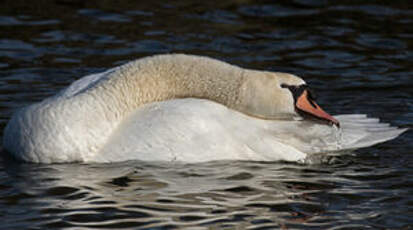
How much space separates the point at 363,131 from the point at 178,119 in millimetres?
2184

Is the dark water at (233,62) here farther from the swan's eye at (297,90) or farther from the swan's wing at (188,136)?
the swan's eye at (297,90)

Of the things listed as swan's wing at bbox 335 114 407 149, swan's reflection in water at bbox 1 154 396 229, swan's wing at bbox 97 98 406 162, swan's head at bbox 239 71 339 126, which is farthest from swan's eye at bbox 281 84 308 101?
swan's wing at bbox 335 114 407 149

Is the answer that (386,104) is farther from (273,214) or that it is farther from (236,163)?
(273,214)

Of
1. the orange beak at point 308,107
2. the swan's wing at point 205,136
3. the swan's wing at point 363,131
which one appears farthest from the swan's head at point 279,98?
the swan's wing at point 363,131

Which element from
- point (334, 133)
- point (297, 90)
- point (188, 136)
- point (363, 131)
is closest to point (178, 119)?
point (188, 136)

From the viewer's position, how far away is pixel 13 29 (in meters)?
14.2

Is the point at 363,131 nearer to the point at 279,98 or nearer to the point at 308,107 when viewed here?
the point at 308,107

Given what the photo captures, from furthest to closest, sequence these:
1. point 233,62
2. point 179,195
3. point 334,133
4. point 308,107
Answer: point 233,62 < point 334,133 < point 308,107 < point 179,195

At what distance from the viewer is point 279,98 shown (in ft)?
27.6

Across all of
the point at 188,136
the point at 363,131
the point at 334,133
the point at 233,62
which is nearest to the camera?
the point at 188,136

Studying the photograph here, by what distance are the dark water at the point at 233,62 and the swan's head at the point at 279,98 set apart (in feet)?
1.73

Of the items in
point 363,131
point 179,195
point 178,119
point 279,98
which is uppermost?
point 279,98

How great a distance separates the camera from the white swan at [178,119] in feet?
26.7

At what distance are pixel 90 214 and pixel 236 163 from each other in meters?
1.94
